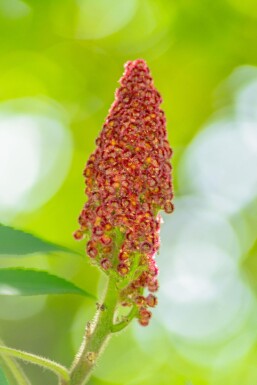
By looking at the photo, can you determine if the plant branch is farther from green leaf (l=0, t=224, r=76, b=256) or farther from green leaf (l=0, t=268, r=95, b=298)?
green leaf (l=0, t=224, r=76, b=256)

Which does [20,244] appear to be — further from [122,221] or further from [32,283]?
[122,221]

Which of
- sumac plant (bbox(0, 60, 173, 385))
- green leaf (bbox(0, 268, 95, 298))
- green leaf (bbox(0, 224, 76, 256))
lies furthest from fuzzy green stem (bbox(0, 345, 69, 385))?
green leaf (bbox(0, 224, 76, 256))

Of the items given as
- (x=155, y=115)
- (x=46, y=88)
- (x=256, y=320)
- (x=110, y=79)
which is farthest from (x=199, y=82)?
(x=155, y=115)

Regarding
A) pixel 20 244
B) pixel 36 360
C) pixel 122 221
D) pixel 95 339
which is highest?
pixel 122 221

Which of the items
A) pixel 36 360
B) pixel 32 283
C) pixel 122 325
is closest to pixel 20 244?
pixel 32 283

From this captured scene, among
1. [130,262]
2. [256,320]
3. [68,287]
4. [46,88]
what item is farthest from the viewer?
[256,320]

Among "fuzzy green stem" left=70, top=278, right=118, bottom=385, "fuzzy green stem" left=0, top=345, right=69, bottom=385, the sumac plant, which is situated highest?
the sumac plant

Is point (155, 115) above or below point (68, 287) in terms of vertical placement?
above

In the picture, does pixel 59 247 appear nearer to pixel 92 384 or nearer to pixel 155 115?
pixel 155 115
